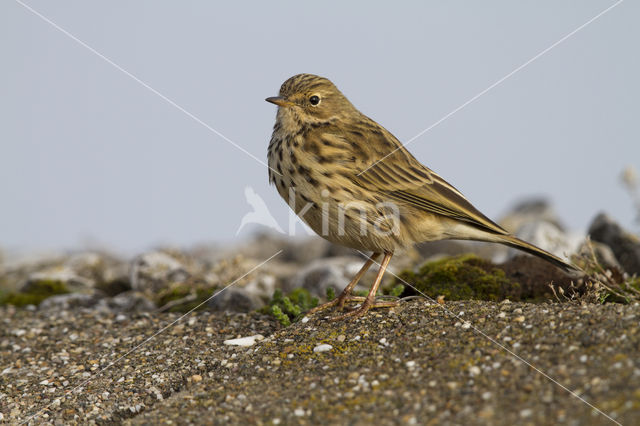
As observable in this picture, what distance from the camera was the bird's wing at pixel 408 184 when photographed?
19.3 feet

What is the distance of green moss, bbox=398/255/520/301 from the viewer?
6574 millimetres

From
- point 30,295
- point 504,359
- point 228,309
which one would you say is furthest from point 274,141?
point 30,295

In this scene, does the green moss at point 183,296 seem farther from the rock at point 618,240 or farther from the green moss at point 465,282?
the rock at point 618,240

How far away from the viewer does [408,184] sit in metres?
6.03

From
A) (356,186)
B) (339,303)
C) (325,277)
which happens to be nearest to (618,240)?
(325,277)

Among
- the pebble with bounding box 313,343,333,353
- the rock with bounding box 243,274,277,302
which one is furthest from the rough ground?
the rock with bounding box 243,274,277,302

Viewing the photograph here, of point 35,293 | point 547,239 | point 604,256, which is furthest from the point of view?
point 35,293

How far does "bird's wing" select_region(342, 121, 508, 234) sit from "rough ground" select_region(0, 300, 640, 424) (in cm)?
89

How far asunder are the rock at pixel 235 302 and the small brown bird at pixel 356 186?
155 centimetres

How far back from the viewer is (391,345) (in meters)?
4.98

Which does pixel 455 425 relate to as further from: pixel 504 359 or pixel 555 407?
pixel 504 359

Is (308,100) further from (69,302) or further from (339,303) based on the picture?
(69,302)

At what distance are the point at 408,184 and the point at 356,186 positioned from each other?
562 millimetres

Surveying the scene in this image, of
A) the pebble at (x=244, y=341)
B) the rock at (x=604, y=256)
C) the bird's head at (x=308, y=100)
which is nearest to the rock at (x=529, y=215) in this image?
the rock at (x=604, y=256)
